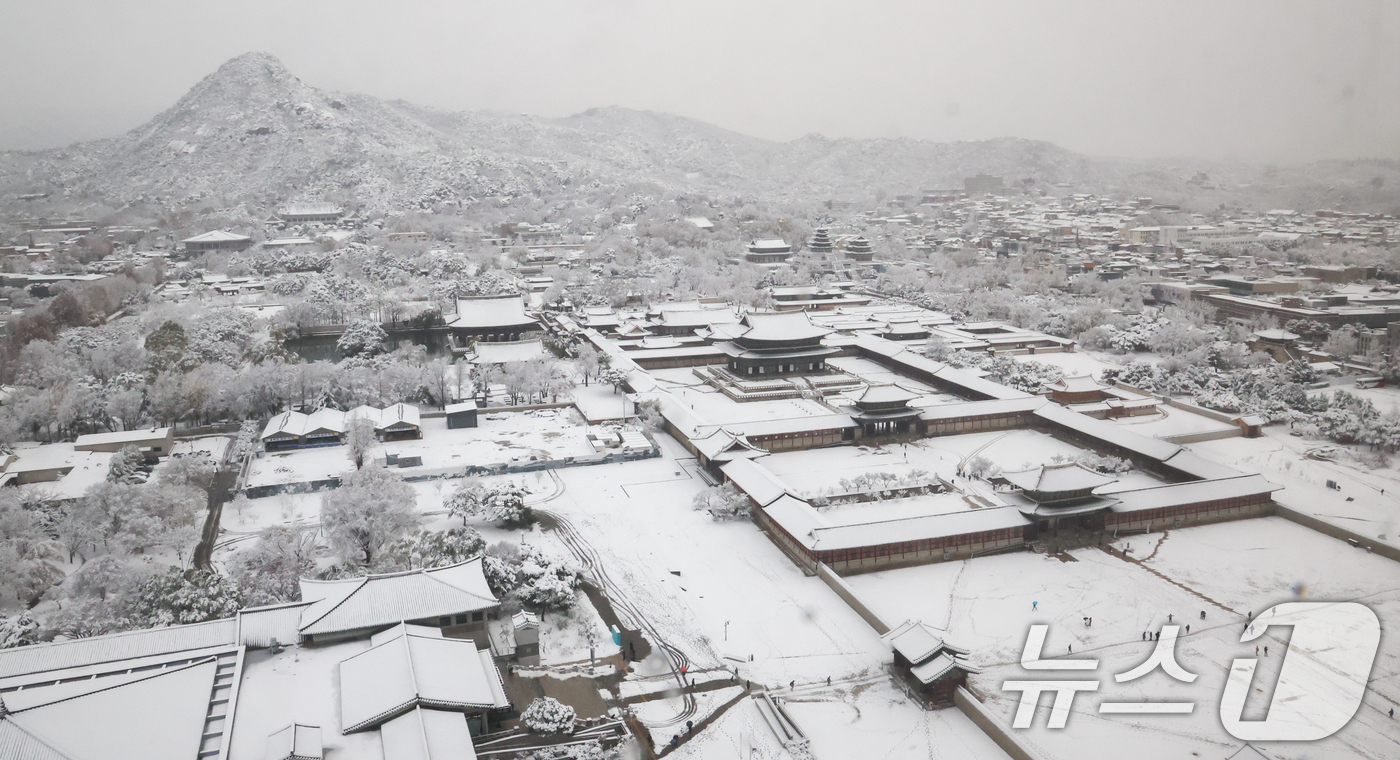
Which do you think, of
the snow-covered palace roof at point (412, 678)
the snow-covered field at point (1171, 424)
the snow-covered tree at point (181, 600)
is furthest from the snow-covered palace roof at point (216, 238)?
the snow-covered field at point (1171, 424)

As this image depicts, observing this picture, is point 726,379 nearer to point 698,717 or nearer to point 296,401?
point 296,401

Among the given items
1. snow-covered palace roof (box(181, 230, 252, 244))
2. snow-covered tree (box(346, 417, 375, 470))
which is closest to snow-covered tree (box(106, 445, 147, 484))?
snow-covered tree (box(346, 417, 375, 470))

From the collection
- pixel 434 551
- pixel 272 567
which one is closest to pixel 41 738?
pixel 272 567

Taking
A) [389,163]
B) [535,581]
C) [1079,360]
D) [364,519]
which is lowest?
[1079,360]

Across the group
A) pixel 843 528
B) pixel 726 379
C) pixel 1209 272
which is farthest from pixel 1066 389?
pixel 1209 272

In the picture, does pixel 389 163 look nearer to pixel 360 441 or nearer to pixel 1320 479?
pixel 360 441

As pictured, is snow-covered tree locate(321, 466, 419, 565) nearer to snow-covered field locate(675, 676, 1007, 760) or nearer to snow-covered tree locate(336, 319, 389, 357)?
snow-covered field locate(675, 676, 1007, 760)
